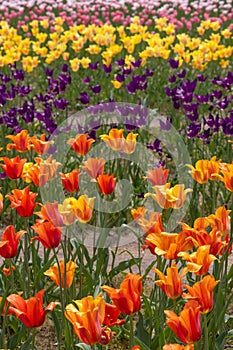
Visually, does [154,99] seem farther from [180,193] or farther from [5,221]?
[180,193]

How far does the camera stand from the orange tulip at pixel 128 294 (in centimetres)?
192

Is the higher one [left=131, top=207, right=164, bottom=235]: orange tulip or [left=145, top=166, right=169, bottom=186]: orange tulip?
[left=145, top=166, right=169, bottom=186]: orange tulip

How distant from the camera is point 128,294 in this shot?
1.94 m

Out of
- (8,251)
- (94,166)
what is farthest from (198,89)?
(8,251)

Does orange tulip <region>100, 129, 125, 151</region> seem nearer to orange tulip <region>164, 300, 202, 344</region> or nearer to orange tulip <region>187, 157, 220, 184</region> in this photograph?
orange tulip <region>187, 157, 220, 184</region>

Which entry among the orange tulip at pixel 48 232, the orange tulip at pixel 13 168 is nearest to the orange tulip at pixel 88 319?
the orange tulip at pixel 48 232

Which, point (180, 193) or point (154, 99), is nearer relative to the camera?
point (180, 193)

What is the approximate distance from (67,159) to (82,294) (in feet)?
7.93

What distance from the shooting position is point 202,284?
1921 mm

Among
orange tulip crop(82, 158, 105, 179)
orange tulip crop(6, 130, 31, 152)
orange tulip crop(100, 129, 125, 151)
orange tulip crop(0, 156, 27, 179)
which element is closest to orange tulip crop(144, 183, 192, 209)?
orange tulip crop(82, 158, 105, 179)

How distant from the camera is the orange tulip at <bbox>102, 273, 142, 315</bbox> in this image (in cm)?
192

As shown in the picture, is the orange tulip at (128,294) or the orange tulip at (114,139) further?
the orange tulip at (114,139)

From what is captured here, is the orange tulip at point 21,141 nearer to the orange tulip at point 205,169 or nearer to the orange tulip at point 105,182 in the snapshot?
the orange tulip at point 105,182

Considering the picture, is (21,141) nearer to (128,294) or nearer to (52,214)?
→ (52,214)
